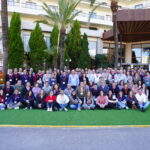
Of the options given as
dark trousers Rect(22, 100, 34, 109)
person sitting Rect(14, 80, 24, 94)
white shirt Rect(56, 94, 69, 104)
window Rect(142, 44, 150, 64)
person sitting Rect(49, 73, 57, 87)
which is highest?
window Rect(142, 44, 150, 64)

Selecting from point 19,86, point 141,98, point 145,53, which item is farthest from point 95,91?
point 145,53

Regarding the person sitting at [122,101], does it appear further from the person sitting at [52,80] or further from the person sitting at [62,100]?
the person sitting at [52,80]

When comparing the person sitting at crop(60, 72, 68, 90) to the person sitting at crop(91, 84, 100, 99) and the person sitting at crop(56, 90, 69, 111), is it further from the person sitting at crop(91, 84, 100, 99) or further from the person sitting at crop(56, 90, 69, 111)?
the person sitting at crop(91, 84, 100, 99)

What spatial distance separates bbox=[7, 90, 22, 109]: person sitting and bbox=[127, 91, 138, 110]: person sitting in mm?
5851

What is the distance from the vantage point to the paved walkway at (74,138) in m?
5.01

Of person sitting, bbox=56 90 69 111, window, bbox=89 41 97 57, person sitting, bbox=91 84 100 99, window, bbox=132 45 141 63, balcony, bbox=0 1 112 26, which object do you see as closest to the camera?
person sitting, bbox=56 90 69 111

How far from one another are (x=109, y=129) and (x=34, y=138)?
2.72 metres

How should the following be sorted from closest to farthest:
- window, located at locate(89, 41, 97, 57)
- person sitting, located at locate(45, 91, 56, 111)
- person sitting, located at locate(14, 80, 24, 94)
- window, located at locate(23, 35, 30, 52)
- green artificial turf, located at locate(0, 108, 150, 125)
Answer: green artificial turf, located at locate(0, 108, 150, 125), person sitting, located at locate(45, 91, 56, 111), person sitting, located at locate(14, 80, 24, 94), window, located at locate(23, 35, 30, 52), window, located at locate(89, 41, 97, 57)

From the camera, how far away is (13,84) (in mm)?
11141

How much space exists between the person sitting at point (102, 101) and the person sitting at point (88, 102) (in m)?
0.33

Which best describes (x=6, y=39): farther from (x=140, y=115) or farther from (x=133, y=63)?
(x=133, y=63)

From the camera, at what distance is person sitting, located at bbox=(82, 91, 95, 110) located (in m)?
9.52

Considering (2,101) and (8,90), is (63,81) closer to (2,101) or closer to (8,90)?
(8,90)

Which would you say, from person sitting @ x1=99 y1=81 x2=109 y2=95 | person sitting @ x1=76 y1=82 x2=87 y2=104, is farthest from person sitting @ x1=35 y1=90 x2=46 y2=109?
person sitting @ x1=99 y1=81 x2=109 y2=95
